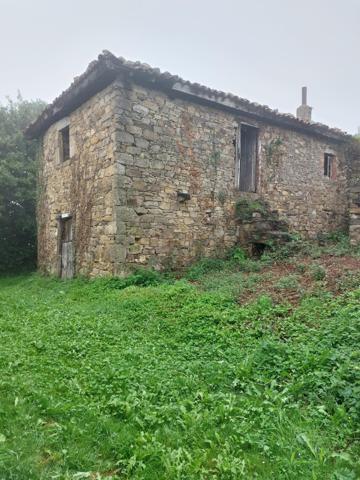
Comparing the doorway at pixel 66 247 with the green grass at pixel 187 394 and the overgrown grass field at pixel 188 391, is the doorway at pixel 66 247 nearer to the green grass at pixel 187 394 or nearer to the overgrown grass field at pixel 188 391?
the overgrown grass field at pixel 188 391

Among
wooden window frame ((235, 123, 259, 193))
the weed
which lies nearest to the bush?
the weed

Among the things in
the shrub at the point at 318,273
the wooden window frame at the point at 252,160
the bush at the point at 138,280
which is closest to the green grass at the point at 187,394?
the shrub at the point at 318,273

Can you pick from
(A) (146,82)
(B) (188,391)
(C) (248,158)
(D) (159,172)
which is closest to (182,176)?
(D) (159,172)

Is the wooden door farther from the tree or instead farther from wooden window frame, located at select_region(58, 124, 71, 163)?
the tree

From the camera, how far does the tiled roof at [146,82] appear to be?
779 cm

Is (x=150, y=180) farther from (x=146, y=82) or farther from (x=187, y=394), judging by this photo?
(x=187, y=394)

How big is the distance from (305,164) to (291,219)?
6.41ft

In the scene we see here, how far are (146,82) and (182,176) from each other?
2.26 meters

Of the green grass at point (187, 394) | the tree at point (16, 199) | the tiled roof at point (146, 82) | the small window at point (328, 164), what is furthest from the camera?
the tree at point (16, 199)

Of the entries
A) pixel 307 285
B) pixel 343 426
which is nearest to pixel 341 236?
pixel 307 285

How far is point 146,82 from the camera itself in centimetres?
831

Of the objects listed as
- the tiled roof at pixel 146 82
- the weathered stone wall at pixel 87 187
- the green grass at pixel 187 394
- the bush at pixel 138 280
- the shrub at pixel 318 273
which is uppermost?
the tiled roof at pixel 146 82

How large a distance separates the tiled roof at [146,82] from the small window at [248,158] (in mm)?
493

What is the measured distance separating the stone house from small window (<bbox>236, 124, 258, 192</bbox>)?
1.1 inches
